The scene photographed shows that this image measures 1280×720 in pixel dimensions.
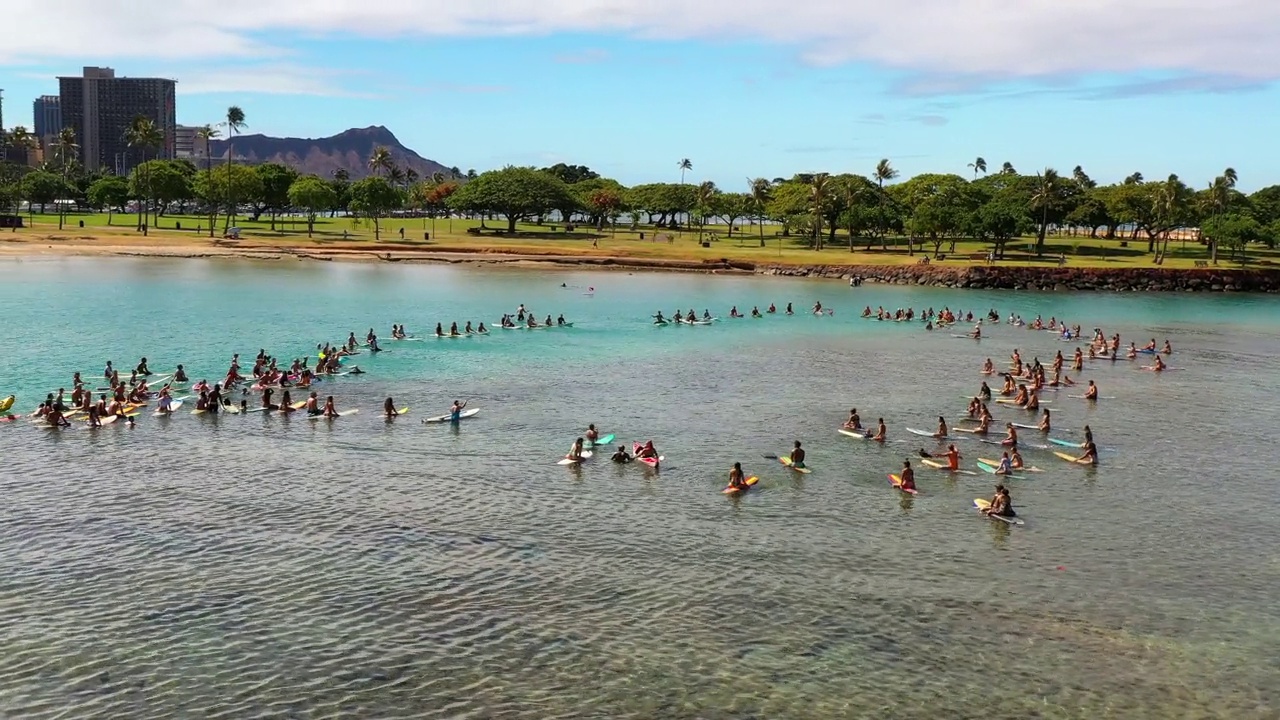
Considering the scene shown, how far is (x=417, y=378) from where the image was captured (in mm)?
48344

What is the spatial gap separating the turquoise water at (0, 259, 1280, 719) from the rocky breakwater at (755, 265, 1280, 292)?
6403 centimetres

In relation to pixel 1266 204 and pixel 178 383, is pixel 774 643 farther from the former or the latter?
pixel 1266 204

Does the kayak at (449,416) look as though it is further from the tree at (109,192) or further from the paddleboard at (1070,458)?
the tree at (109,192)

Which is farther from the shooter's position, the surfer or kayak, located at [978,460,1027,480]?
kayak, located at [978,460,1027,480]

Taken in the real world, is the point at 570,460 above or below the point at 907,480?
below

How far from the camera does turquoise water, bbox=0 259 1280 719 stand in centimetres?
1847

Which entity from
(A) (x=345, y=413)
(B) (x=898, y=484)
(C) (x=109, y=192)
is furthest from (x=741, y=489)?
(C) (x=109, y=192)

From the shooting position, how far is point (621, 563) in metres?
24.4

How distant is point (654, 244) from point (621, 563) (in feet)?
405

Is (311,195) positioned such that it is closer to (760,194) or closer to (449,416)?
(760,194)

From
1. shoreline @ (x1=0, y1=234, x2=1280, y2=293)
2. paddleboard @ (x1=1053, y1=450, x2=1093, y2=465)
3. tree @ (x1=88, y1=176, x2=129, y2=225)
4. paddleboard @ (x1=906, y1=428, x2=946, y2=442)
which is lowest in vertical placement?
paddleboard @ (x1=1053, y1=450, x2=1093, y2=465)

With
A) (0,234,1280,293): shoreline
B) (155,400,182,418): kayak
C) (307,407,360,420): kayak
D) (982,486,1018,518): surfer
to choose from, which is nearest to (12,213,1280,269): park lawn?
(0,234,1280,293): shoreline

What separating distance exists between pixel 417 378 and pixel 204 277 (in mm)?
54569

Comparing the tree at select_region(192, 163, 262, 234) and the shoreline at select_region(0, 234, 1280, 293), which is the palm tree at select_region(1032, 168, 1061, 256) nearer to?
the shoreline at select_region(0, 234, 1280, 293)
